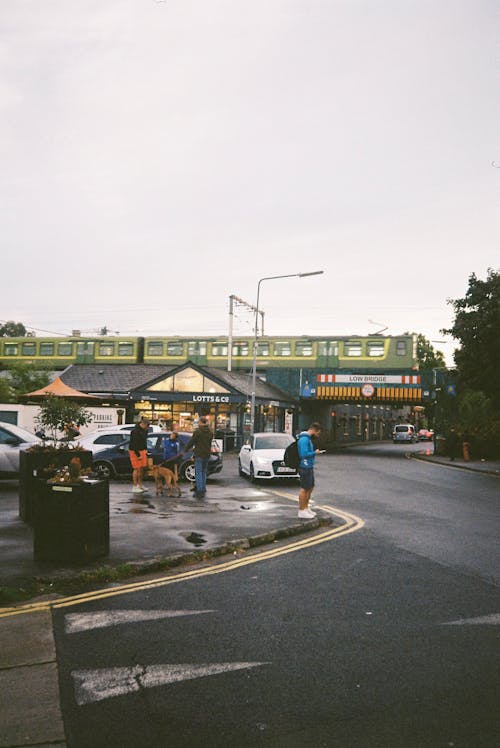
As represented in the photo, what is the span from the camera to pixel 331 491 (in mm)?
17234

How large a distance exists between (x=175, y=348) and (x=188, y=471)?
26256 millimetres

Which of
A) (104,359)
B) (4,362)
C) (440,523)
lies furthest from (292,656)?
(4,362)

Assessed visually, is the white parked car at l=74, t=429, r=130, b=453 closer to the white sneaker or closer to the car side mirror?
the car side mirror

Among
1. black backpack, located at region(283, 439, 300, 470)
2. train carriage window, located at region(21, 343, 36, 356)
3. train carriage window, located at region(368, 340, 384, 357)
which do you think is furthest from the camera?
train carriage window, located at region(21, 343, 36, 356)

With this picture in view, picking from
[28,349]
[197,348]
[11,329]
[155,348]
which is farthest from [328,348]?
[11,329]

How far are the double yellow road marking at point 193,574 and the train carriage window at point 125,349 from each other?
1388 inches

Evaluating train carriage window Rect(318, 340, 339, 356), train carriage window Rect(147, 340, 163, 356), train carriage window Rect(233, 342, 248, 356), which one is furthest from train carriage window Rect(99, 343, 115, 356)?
train carriage window Rect(318, 340, 339, 356)

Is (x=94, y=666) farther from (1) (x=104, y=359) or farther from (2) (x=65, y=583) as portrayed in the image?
(1) (x=104, y=359)

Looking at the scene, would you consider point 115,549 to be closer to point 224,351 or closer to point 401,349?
point 401,349

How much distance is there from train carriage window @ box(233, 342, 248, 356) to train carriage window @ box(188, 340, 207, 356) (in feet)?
6.80

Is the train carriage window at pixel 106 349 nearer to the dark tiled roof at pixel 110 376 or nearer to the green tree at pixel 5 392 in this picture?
the dark tiled roof at pixel 110 376

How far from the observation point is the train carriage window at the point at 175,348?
44250 millimetres

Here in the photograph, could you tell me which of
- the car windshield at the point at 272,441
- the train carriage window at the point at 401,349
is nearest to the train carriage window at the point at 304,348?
the train carriage window at the point at 401,349

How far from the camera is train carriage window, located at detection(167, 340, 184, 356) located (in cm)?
4425
